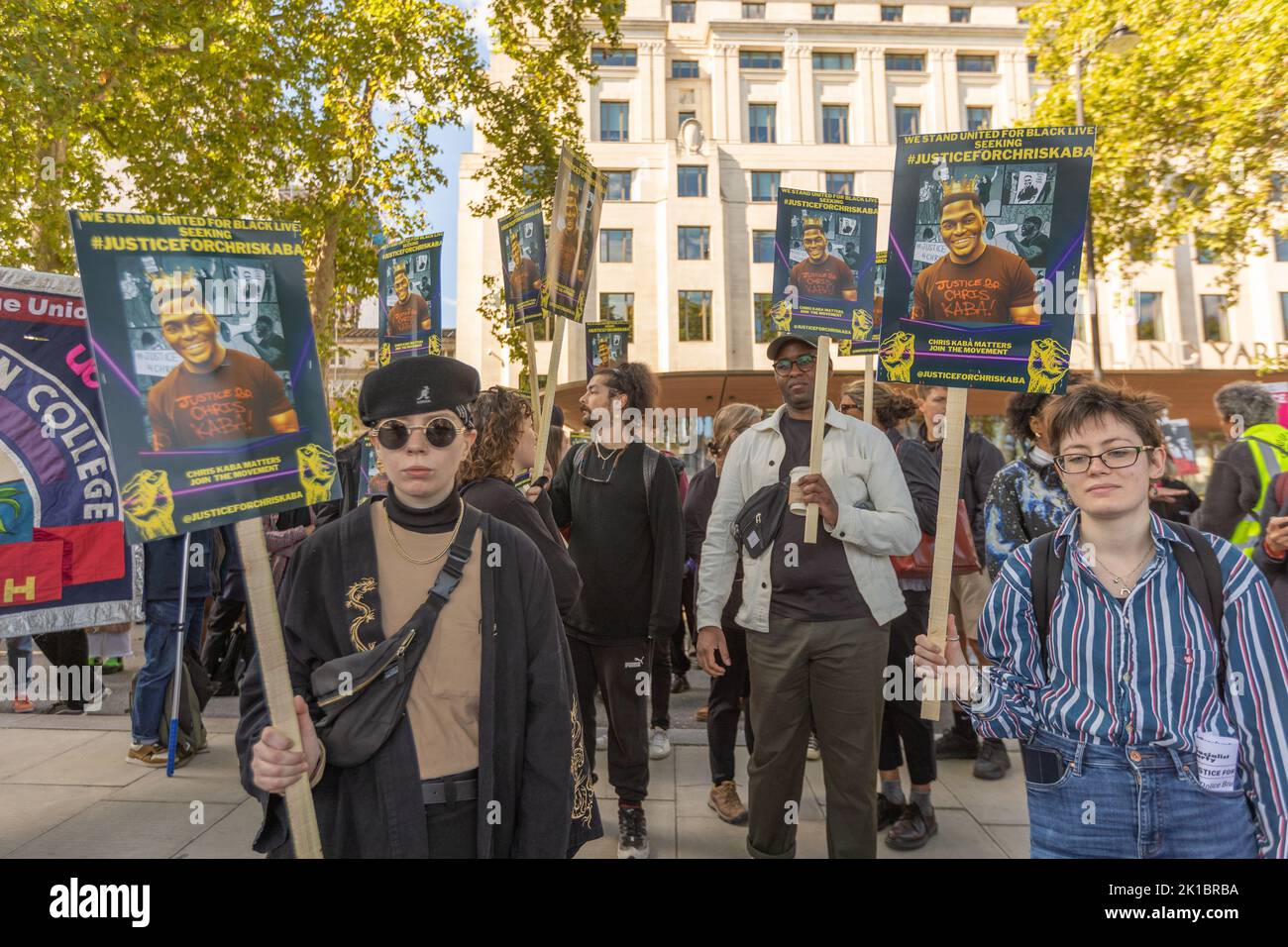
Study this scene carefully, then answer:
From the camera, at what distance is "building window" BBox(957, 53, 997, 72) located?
3444 cm

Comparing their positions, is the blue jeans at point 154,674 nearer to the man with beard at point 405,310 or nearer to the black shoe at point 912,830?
the man with beard at point 405,310

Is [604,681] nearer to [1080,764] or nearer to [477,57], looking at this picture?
[1080,764]

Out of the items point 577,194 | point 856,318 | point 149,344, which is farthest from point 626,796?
point 577,194

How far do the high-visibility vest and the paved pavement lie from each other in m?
1.92

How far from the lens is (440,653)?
6.96 ft

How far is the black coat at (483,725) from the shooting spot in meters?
2.03

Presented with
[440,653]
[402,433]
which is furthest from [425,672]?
[402,433]

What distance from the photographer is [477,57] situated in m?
12.5

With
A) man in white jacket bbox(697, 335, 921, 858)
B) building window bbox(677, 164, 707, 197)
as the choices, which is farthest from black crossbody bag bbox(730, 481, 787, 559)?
building window bbox(677, 164, 707, 197)

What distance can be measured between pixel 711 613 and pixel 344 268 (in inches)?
490

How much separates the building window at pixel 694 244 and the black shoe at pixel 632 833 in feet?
94.4

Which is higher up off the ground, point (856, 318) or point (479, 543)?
point (856, 318)

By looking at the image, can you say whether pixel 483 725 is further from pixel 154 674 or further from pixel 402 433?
pixel 154 674

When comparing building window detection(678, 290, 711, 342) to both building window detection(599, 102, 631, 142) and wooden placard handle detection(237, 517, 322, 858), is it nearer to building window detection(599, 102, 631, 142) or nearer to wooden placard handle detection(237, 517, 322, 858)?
building window detection(599, 102, 631, 142)
